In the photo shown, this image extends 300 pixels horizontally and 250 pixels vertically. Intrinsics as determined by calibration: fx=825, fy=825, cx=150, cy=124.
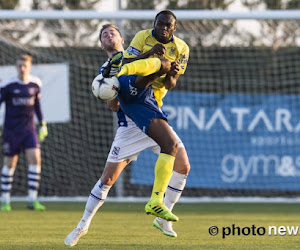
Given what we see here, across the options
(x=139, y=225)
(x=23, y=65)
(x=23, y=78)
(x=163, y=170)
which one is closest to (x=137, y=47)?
(x=163, y=170)

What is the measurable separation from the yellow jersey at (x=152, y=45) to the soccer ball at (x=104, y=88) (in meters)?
0.59

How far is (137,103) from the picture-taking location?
7.11m

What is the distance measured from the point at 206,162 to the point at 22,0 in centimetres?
657

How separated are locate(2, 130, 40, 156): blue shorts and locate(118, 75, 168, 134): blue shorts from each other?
15.7 feet

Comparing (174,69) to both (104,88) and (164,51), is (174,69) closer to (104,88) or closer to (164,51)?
→ (164,51)

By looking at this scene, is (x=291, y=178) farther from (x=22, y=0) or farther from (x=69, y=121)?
(x=22, y=0)

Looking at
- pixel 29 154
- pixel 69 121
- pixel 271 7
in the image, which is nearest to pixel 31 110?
pixel 29 154

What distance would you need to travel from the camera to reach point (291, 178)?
13703 mm

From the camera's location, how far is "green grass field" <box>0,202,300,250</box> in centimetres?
719

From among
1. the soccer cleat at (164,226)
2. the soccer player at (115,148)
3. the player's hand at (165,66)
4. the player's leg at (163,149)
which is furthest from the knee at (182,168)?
the player's hand at (165,66)

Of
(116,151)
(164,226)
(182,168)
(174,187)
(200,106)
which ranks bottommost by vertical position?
(164,226)

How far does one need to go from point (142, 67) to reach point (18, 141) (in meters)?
5.44

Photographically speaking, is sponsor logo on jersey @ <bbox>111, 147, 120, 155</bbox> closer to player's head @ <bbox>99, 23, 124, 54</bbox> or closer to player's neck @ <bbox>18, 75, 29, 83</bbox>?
player's head @ <bbox>99, 23, 124, 54</bbox>

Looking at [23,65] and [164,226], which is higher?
[23,65]
